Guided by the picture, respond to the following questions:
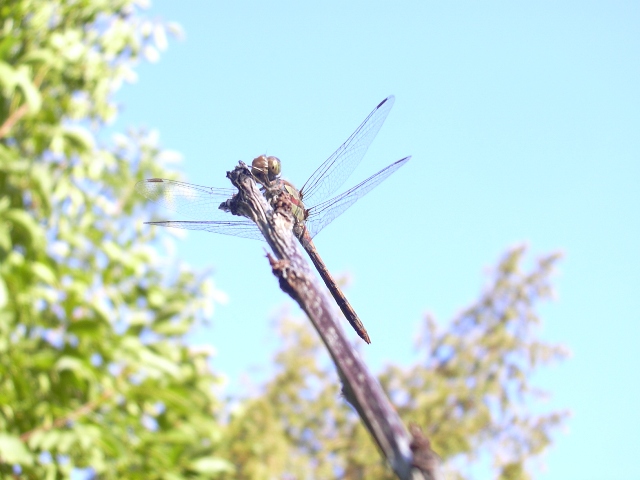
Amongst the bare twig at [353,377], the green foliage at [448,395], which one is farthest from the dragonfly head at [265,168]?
the green foliage at [448,395]

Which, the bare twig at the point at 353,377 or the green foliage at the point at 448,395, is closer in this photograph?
the bare twig at the point at 353,377

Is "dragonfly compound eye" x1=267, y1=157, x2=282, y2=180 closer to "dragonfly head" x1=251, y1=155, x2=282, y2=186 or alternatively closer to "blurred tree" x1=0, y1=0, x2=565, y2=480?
"dragonfly head" x1=251, y1=155, x2=282, y2=186

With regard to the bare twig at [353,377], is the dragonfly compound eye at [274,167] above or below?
above

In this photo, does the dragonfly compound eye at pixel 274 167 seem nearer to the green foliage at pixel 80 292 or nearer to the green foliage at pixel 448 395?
the green foliage at pixel 80 292

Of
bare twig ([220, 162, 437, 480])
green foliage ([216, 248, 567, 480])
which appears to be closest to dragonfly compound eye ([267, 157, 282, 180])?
bare twig ([220, 162, 437, 480])

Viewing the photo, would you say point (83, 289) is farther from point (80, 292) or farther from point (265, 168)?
point (265, 168)

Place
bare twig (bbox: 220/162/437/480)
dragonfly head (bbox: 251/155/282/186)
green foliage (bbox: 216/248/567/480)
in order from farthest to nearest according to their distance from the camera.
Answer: green foliage (bbox: 216/248/567/480), dragonfly head (bbox: 251/155/282/186), bare twig (bbox: 220/162/437/480)
